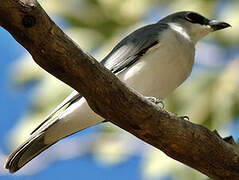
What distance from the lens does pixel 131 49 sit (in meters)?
4.66

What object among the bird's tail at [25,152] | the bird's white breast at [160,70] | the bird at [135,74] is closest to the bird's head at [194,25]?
the bird at [135,74]

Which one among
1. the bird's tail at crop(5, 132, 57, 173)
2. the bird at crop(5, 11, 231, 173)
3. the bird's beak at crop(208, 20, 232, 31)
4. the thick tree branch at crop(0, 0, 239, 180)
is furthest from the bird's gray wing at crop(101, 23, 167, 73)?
the thick tree branch at crop(0, 0, 239, 180)

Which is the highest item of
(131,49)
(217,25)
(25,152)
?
(131,49)

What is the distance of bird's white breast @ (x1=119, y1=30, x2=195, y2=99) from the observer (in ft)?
14.5

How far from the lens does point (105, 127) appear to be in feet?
17.9

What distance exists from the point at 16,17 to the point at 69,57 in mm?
351

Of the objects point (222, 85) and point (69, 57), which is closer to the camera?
point (69, 57)

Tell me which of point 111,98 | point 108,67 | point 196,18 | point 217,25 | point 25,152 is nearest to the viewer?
point 111,98

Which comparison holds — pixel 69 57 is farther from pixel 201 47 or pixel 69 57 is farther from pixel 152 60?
pixel 201 47

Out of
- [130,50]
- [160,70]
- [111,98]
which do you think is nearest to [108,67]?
[130,50]

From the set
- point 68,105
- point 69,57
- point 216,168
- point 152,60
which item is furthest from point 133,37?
point 69,57

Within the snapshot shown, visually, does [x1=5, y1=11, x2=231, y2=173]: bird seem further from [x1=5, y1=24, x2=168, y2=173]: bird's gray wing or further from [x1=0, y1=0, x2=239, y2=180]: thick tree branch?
[x1=0, y1=0, x2=239, y2=180]: thick tree branch

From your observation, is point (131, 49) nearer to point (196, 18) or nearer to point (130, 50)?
point (130, 50)

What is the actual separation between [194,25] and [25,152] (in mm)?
1967
